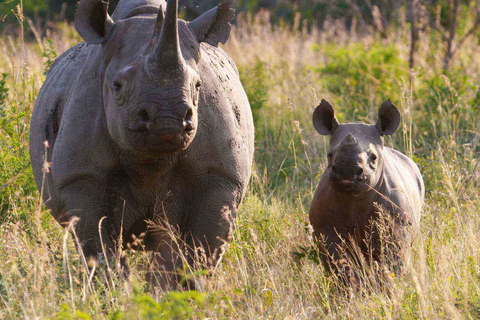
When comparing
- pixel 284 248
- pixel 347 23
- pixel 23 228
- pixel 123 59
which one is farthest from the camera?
pixel 347 23

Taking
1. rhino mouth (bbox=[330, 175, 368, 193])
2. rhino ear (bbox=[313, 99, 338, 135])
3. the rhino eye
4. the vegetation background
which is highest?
the rhino eye

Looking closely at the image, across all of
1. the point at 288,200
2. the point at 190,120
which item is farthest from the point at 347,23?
the point at 190,120

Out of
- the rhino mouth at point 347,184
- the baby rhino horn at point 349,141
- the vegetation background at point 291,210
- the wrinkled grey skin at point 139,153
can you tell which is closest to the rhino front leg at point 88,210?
the wrinkled grey skin at point 139,153

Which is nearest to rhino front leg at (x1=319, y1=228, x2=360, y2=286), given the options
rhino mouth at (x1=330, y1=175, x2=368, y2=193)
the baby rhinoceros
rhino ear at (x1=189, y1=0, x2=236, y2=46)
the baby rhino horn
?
the baby rhinoceros

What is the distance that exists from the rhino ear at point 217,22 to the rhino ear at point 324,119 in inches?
41.2

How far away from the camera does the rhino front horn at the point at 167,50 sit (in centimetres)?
351

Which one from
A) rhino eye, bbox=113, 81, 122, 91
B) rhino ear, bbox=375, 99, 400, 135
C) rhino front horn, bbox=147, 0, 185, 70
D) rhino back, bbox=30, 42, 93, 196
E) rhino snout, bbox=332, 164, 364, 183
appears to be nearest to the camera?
rhino front horn, bbox=147, 0, 185, 70

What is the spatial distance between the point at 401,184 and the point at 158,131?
2.20 metres

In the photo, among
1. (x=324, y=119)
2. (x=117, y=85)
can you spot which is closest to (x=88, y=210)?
(x=117, y=85)

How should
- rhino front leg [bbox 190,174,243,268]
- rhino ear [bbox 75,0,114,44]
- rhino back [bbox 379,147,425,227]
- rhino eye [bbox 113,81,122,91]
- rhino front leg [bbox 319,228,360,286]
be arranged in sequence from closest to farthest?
rhino eye [bbox 113,81,122,91], rhino ear [bbox 75,0,114,44], rhino front leg [bbox 190,174,243,268], rhino front leg [bbox 319,228,360,286], rhino back [bbox 379,147,425,227]

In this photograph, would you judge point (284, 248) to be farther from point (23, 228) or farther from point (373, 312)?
point (23, 228)

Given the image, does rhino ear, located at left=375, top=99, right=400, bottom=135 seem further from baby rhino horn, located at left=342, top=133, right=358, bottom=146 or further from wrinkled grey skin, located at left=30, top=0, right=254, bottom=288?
wrinkled grey skin, located at left=30, top=0, right=254, bottom=288

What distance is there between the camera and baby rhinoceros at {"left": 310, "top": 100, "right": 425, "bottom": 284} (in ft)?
14.8

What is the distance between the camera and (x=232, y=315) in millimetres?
4066
